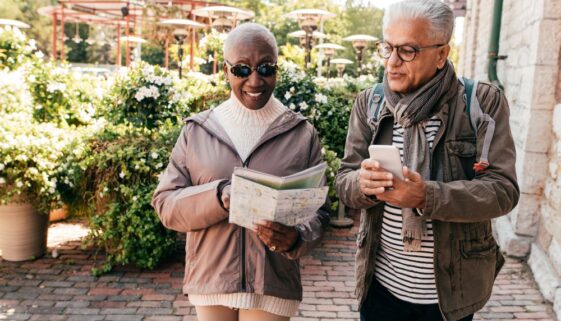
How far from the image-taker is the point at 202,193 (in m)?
1.95

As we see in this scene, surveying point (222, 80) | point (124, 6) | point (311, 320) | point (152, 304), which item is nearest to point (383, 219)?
point (311, 320)

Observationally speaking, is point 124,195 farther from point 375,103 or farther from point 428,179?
point 428,179

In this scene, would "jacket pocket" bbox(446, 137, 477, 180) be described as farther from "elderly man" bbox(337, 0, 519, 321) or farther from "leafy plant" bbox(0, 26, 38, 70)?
"leafy plant" bbox(0, 26, 38, 70)

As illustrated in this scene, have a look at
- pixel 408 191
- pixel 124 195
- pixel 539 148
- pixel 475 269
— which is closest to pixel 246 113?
pixel 408 191

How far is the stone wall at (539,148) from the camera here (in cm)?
469

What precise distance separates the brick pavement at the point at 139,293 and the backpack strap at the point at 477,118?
269 cm

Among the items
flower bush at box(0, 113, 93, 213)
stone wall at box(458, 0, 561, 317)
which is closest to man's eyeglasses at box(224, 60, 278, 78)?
flower bush at box(0, 113, 93, 213)

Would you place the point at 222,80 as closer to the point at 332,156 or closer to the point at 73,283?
the point at 332,156

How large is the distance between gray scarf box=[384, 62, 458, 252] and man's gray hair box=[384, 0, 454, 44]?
0.16 meters

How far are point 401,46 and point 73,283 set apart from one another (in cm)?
403

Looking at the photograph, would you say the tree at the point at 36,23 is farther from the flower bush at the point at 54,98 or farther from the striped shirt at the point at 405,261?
the striped shirt at the point at 405,261

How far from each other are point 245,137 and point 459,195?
90 cm

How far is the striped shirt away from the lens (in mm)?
1999

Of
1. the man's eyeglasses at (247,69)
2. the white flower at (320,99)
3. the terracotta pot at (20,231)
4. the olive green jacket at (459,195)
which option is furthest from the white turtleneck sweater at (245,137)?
the white flower at (320,99)
